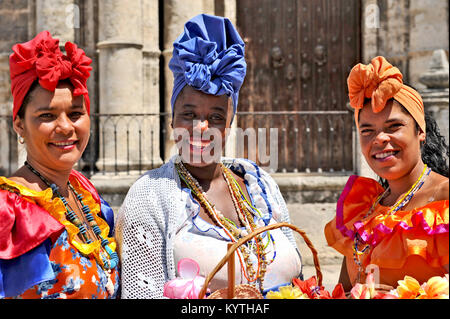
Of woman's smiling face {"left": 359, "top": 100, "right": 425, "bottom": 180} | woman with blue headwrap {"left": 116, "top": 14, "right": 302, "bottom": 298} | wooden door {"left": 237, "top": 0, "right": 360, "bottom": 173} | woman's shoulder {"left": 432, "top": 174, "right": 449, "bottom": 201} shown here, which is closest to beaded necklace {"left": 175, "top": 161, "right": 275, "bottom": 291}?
woman with blue headwrap {"left": 116, "top": 14, "right": 302, "bottom": 298}

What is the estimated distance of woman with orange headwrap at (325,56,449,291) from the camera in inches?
77.2

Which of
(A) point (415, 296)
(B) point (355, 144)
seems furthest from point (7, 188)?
(B) point (355, 144)

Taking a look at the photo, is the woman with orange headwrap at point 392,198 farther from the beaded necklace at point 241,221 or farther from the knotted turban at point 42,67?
the knotted turban at point 42,67

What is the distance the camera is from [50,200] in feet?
6.99

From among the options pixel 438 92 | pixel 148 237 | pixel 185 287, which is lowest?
pixel 185 287

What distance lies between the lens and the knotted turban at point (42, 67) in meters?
2.17

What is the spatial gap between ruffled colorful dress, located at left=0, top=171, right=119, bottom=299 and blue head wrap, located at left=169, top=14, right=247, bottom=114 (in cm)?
81

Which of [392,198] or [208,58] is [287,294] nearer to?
[392,198]

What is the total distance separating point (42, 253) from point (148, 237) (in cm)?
46

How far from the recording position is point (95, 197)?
8.48 ft

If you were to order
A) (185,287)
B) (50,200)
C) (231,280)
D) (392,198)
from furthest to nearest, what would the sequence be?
(392,198), (50,200), (185,287), (231,280)

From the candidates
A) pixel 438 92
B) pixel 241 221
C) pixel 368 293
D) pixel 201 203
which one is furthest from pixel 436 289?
pixel 438 92

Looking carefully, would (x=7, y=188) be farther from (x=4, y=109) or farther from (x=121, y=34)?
(x=4, y=109)

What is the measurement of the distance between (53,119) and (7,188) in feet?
1.14
